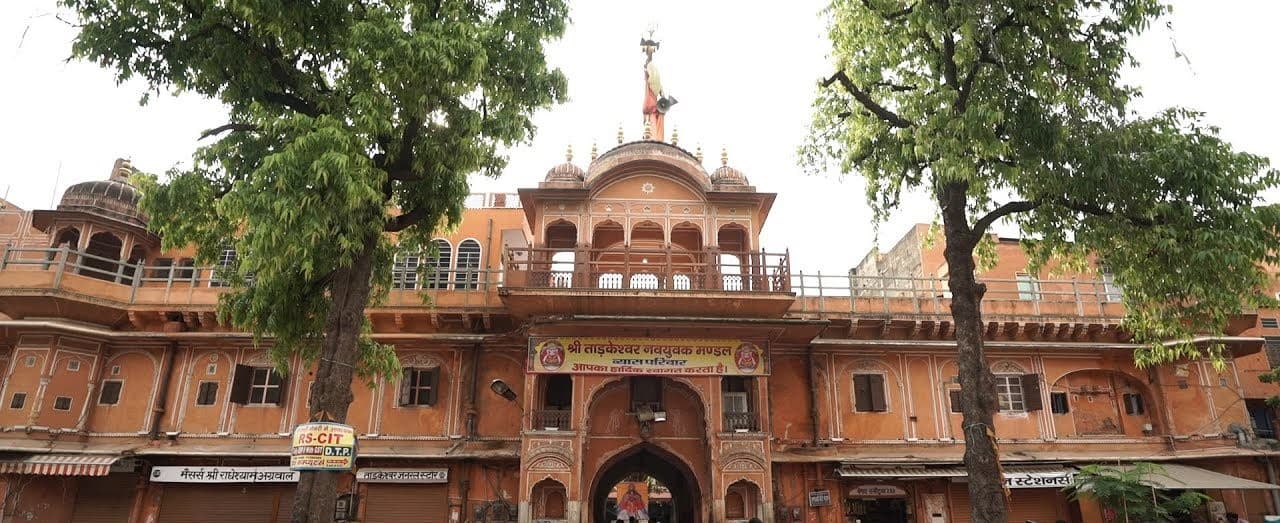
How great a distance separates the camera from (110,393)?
17.4m

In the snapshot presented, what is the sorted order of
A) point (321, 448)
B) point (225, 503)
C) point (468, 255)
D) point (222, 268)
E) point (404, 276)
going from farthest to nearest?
1. point (468, 255)
2. point (404, 276)
3. point (225, 503)
4. point (222, 268)
5. point (321, 448)

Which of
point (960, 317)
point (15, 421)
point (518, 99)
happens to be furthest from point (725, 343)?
point (15, 421)

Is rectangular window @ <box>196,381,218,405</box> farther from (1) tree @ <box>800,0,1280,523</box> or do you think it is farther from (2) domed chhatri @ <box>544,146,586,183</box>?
(1) tree @ <box>800,0,1280,523</box>

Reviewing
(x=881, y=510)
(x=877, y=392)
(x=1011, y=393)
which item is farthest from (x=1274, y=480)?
(x=877, y=392)

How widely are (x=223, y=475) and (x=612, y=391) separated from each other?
349 inches

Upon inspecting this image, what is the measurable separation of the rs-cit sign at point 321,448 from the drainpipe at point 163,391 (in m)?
10.4

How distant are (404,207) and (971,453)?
9.55 metres

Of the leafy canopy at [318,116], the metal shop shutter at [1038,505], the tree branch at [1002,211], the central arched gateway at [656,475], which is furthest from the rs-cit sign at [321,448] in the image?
the metal shop shutter at [1038,505]

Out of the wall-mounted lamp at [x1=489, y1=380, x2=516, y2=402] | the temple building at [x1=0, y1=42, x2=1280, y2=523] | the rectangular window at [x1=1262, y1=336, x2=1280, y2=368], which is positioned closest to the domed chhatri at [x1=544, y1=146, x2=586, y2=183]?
the temple building at [x1=0, y1=42, x2=1280, y2=523]

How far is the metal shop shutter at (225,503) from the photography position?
16656mm

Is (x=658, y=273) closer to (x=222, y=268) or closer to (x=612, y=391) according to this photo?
(x=612, y=391)

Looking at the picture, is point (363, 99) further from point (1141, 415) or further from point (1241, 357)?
point (1241, 357)

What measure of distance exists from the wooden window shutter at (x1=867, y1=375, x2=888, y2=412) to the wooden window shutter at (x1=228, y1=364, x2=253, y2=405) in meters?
15.3

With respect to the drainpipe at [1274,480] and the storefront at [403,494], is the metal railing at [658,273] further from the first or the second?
the drainpipe at [1274,480]
